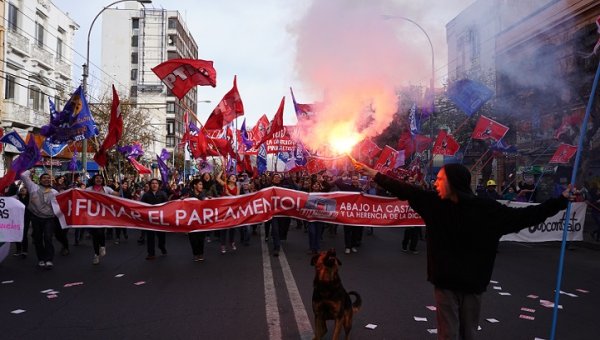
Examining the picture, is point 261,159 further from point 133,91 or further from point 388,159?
point 133,91

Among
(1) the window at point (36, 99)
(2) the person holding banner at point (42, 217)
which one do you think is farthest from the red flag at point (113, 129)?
(1) the window at point (36, 99)

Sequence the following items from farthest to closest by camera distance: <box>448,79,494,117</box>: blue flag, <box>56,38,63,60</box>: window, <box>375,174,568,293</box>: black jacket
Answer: <box>56,38,63,60</box>: window → <box>448,79,494,117</box>: blue flag → <box>375,174,568,293</box>: black jacket

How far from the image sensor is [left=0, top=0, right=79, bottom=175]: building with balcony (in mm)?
25250

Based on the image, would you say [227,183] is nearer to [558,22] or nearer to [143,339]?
[143,339]

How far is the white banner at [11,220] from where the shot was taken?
766 cm

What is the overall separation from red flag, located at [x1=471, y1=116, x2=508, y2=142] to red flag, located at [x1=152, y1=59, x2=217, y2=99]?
760 cm

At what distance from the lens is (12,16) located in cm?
2575

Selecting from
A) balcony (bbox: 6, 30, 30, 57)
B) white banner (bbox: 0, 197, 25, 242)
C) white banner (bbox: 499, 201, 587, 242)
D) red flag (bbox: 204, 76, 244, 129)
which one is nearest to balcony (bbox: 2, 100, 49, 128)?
balcony (bbox: 6, 30, 30, 57)

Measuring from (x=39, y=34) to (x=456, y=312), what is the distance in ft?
106

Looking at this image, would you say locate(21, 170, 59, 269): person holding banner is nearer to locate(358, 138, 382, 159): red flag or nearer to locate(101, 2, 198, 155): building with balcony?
locate(358, 138, 382, 159): red flag

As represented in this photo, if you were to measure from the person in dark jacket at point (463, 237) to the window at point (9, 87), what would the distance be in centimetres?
2827

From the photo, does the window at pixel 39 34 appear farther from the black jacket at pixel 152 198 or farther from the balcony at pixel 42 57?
the black jacket at pixel 152 198

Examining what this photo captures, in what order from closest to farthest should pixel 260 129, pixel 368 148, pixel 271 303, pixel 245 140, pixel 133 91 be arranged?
pixel 271 303
pixel 368 148
pixel 260 129
pixel 245 140
pixel 133 91

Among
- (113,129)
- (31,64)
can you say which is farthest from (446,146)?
(31,64)
